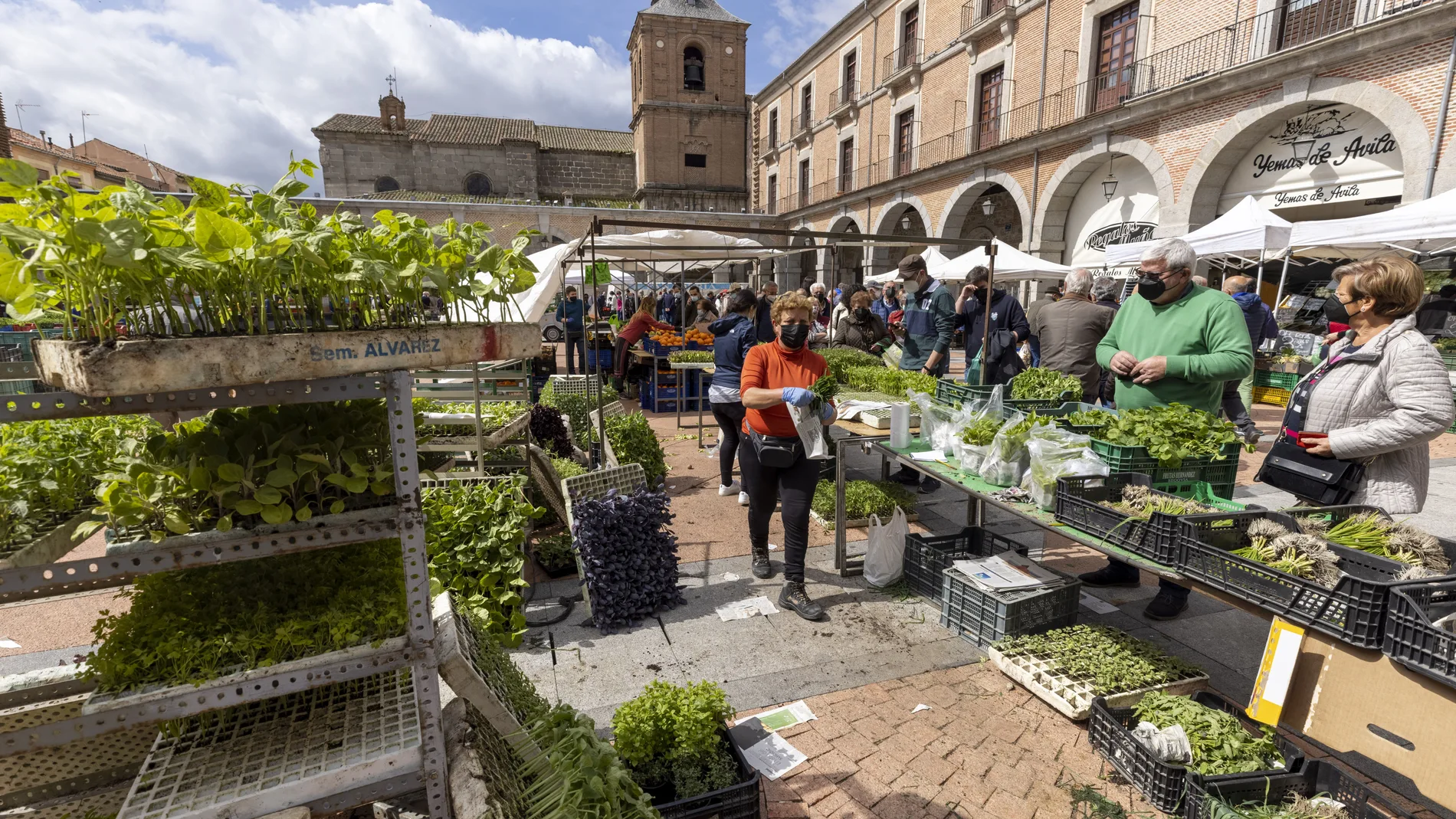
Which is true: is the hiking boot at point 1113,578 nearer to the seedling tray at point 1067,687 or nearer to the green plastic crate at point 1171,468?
the seedling tray at point 1067,687

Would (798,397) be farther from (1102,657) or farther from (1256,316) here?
(1256,316)

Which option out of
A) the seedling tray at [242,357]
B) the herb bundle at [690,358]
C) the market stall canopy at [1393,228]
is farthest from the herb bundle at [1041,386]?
the market stall canopy at [1393,228]

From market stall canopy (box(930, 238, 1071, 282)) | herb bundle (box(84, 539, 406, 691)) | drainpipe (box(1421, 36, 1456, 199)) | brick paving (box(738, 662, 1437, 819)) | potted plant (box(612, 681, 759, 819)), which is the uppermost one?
drainpipe (box(1421, 36, 1456, 199))

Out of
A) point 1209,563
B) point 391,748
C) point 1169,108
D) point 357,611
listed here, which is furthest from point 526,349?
point 1169,108

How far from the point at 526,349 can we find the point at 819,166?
31.9 meters

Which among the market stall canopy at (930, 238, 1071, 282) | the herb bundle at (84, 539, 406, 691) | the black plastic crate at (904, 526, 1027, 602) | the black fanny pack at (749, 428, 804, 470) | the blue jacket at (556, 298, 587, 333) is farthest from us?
the blue jacket at (556, 298, 587, 333)

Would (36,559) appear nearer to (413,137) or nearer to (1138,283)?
(1138,283)

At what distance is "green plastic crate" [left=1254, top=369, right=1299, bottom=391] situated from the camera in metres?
10.5

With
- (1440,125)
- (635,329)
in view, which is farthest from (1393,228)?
(635,329)

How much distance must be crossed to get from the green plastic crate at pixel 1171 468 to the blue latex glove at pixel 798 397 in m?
1.53

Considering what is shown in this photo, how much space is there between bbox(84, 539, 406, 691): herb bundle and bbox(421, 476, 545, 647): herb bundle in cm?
190

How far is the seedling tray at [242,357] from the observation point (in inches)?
52.9

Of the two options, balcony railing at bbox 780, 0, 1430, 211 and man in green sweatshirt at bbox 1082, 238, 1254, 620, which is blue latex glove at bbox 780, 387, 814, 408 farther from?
balcony railing at bbox 780, 0, 1430, 211

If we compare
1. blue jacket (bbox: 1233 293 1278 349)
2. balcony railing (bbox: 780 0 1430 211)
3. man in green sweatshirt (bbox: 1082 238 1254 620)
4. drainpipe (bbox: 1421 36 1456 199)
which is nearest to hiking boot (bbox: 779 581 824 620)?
man in green sweatshirt (bbox: 1082 238 1254 620)
